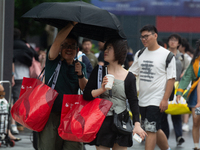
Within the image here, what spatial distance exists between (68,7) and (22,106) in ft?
3.72

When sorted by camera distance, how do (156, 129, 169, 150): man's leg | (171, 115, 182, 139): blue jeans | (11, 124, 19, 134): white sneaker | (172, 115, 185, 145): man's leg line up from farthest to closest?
(11, 124, 19, 134): white sneaker < (171, 115, 182, 139): blue jeans < (172, 115, 185, 145): man's leg < (156, 129, 169, 150): man's leg

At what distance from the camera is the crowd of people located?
3984 millimetres

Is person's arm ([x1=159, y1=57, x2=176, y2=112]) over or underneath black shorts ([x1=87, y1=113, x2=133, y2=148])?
over

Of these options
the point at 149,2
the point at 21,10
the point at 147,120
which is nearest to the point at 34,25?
the point at 21,10

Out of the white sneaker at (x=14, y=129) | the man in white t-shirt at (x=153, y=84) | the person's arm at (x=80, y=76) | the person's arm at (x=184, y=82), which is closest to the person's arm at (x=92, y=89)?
the person's arm at (x=80, y=76)

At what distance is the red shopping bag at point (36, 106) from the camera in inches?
154

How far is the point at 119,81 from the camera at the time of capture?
401cm

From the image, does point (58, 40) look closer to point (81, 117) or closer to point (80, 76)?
point (80, 76)

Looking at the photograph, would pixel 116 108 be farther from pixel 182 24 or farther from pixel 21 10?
pixel 182 24

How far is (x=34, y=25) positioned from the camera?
2377cm

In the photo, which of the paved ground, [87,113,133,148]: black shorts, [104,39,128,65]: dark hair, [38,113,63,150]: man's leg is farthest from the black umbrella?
the paved ground

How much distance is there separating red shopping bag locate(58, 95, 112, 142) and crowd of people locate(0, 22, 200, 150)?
0.10 m

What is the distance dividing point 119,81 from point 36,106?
0.89 metres

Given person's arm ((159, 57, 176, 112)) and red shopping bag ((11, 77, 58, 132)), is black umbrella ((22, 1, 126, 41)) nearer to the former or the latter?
red shopping bag ((11, 77, 58, 132))
